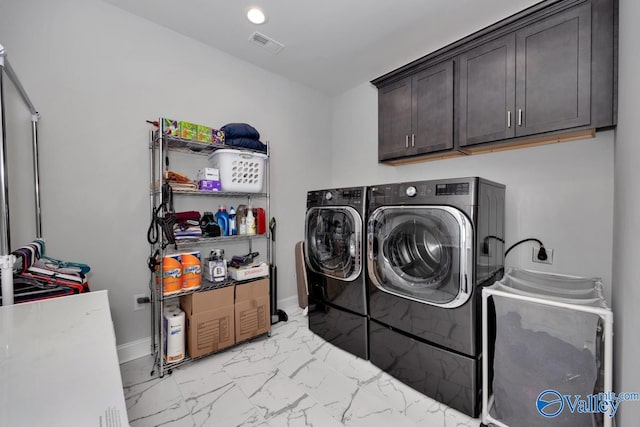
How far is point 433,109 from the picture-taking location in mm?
2207

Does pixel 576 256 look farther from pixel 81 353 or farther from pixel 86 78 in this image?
pixel 86 78

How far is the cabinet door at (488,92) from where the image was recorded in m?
1.81

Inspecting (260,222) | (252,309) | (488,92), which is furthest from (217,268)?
(488,92)

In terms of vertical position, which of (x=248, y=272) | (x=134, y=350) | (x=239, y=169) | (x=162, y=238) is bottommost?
(x=134, y=350)

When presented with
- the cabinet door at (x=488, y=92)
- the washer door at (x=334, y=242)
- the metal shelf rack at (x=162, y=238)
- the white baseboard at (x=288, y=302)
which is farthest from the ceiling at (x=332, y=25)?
the white baseboard at (x=288, y=302)

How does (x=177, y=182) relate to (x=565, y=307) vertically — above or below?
above

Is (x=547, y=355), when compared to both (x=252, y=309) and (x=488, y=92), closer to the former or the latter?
(x=488, y=92)

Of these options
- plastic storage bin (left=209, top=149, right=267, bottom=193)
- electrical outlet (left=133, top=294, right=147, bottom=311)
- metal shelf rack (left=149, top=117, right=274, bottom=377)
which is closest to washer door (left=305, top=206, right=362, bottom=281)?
plastic storage bin (left=209, top=149, right=267, bottom=193)

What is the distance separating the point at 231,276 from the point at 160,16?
216cm

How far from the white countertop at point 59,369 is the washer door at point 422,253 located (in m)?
1.56

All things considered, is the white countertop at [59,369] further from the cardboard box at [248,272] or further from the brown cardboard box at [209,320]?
the cardboard box at [248,272]

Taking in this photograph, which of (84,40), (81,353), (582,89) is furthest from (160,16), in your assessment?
(582,89)

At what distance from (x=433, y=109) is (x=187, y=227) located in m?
2.20

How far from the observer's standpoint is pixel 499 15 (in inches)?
78.0
